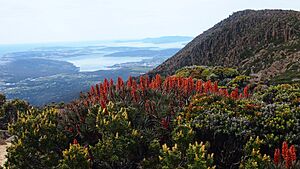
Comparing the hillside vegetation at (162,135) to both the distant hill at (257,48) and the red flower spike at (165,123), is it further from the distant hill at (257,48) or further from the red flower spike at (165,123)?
the distant hill at (257,48)

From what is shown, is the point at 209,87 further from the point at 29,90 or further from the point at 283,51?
the point at 29,90

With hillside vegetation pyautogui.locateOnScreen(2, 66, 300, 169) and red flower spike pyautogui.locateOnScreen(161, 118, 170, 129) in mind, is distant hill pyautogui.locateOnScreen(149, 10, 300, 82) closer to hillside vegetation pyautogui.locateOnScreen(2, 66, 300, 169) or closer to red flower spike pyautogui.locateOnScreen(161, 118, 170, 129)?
hillside vegetation pyautogui.locateOnScreen(2, 66, 300, 169)

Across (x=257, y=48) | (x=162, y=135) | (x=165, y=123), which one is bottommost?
(x=257, y=48)

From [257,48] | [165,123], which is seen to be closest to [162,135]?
[165,123]

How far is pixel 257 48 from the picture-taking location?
7006 centimetres

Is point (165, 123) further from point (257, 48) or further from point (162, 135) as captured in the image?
point (257, 48)

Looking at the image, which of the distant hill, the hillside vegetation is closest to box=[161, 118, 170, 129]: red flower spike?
the hillside vegetation

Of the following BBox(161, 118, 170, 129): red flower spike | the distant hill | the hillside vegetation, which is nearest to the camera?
the hillside vegetation

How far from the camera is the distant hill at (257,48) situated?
51238 millimetres

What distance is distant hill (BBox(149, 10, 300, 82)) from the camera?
51.2 metres

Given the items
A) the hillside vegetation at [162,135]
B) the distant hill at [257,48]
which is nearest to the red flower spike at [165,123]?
the hillside vegetation at [162,135]

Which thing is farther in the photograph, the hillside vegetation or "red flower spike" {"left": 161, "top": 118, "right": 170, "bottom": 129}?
"red flower spike" {"left": 161, "top": 118, "right": 170, "bottom": 129}

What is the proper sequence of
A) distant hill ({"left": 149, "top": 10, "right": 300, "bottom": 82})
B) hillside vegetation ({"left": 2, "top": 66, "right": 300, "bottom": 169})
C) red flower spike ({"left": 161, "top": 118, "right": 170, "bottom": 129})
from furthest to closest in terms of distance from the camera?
distant hill ({"left": 149, "top": 10, "right": 300, "bottom": 82}), red flower spike ({"left": 161, "top": 118, "right": 170, "bottom": 129}), hillside vegetation ({"left": 2, "top": 66, "right": 300, "bottom": 169})

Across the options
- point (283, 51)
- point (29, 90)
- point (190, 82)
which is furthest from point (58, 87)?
point (190, 82)
